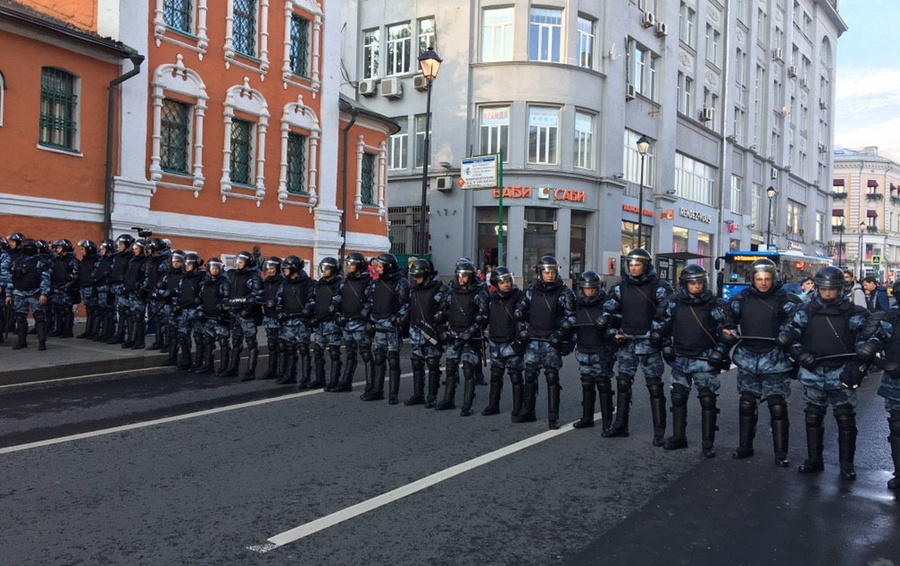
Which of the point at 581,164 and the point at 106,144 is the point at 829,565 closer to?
the point at 106,144

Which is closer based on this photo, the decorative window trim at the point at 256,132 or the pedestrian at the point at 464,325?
the pedestrian at the point at 464,325

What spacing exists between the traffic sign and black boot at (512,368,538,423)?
14964mm

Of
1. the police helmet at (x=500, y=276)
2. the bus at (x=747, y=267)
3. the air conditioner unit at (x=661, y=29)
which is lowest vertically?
the police helmet at (x=500, y=276)

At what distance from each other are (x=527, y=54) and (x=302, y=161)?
1294 centimetres

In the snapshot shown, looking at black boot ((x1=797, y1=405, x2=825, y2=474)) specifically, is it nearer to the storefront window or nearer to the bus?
the storefront window

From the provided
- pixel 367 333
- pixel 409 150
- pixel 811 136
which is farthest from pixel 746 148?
pixel 367 333

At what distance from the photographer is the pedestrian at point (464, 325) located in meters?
8.95

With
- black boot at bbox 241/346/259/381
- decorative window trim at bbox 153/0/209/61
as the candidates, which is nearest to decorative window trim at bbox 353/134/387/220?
decorative window trim at bbox 153/0/209/61

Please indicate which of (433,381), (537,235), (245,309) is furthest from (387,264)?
(537,235)

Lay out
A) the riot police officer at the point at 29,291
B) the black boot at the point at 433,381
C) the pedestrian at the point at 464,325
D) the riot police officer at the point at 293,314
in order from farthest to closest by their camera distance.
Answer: the riot police officer at the point at 29,291 → the riot police officer at the point at 293,314 → the black boot at the point at 433,381 → the pedestrian at the point at 464,325

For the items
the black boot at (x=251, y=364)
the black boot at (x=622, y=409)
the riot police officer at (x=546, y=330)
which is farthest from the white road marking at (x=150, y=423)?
the black boot at (x=622, y=409)

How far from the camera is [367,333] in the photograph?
995cm

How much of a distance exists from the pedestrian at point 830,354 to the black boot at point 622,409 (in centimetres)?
168

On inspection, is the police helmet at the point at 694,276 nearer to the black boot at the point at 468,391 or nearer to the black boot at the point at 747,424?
the black boot at the point at 747,424
